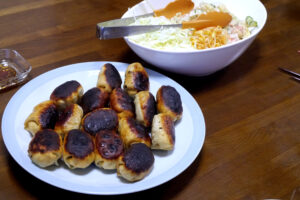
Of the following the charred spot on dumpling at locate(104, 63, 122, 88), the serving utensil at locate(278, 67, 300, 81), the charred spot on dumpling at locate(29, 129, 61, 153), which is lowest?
the serving utensil at locate(278, 67, 300, 81)

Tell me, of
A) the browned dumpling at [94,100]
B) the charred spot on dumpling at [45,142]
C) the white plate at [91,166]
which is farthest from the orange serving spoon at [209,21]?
the charred spot on dumpling at [45,142]

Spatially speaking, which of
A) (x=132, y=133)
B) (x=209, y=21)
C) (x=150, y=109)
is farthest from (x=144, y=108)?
(x=209, y=21)

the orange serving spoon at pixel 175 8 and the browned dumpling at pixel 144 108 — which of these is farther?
the orange serving spoon at pixel 175 8

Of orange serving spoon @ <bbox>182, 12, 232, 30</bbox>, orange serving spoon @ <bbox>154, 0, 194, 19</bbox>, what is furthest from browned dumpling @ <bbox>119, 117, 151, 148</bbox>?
orange serving spoon @ <bbox>154, 0, 194, 19</bbox>

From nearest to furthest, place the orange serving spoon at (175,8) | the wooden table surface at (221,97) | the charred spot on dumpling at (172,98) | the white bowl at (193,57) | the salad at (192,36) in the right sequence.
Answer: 1. the wooden table surface at (221,97)
2. the charred spot on dumpling at (172,98)
3. the white bowl at (193,57)
4. the salad at (192,36)
5. the orange serving spoon at (175,8)

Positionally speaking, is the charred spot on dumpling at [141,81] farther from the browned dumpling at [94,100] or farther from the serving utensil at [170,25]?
the serving utensil at [170,25]

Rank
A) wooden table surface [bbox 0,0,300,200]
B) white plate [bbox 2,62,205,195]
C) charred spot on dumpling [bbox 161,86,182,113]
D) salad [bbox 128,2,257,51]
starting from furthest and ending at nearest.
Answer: salad [bbox 128,2,257,51], charred spot on dumpling [bbox 161,86,182,113], wooden table surface [bbox 0,0,300,200], white plate [bbox 2,62,205,195]

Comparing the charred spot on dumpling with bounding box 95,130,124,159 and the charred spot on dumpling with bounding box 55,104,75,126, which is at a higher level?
the charred spot on dumpling with bounding box 55,104,75,126

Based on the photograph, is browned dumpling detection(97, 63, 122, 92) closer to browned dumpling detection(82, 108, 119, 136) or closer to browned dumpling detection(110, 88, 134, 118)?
browned dumpling detection(110, 88, 134, 118)
